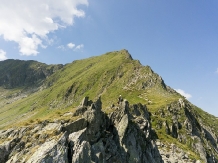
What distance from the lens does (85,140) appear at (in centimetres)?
3017

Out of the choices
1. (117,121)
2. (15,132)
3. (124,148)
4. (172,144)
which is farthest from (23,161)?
(172,144)

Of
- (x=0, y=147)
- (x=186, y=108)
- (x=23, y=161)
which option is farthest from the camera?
(x=186, y=108)

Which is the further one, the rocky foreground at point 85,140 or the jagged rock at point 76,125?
the jagged rock at point 76,125

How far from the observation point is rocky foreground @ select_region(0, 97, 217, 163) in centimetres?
2636

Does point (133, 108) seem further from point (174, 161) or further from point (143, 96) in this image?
point (143, 96)

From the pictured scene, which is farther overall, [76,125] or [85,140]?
[76,125]

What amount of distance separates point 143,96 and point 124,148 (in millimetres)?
89474

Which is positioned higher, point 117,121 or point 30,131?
point 117,121

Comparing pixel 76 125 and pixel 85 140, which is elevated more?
pixel 76 125

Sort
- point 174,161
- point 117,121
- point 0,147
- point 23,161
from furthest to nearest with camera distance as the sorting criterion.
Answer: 1. point 174,161
2. point 117,121
3. point 0,147
4. point 23,161

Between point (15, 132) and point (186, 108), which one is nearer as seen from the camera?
point (15, 132)

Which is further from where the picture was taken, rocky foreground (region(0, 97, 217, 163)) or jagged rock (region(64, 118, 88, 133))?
jagged rock (region(64, 118, 88, 133))

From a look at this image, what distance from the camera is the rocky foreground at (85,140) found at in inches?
1038

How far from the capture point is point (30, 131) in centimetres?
3103
